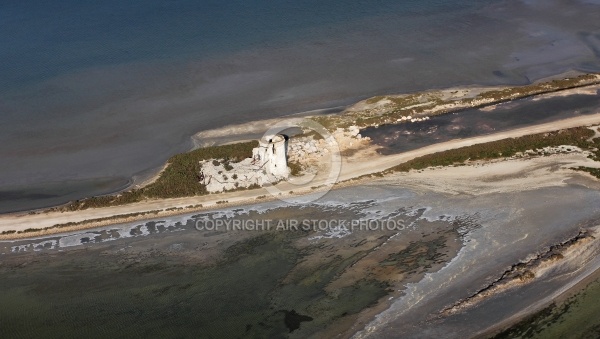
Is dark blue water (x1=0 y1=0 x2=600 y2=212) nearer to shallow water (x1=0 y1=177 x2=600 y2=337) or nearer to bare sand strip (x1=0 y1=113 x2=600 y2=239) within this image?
bare sand strip (x1=0 y1=113 x2=600 y2=239)

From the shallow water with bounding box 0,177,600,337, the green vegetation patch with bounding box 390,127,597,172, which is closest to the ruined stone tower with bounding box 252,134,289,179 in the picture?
the shallow water with bounding box 0,177,600,337

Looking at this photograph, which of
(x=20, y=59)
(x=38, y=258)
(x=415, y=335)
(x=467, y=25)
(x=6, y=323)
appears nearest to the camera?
(x=415, y=335)

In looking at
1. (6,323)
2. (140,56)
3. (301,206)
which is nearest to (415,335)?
(301,206)

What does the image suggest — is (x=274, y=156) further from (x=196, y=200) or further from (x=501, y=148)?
(x=501, y=148)

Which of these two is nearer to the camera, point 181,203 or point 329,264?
point 329,264

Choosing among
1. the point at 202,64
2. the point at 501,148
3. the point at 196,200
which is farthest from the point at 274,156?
the point at 202,64

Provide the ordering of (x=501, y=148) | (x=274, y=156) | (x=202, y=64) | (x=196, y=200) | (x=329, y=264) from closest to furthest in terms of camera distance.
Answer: (x=329, y=264), (x=196, y=200), (x=274, y=156), (x=501, y=148), (x=202, y=64)

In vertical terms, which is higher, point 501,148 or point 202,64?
point 202,64

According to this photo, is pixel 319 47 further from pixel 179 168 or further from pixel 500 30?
pixel 179 168
